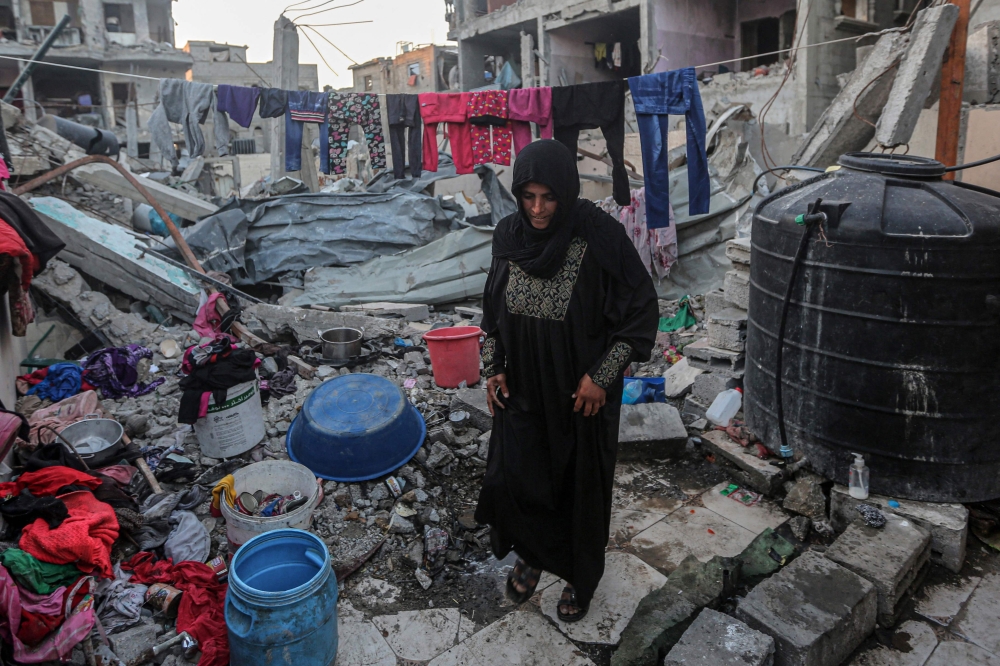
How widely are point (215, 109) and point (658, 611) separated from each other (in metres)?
7.01

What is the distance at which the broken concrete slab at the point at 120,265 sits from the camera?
7223mm

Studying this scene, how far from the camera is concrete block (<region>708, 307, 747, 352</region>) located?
4.71 meters

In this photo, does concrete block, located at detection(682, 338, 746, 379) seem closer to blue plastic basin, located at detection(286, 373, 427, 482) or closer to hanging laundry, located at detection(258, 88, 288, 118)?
blue plastic basin, located at detection(286, 373, 427, 482)

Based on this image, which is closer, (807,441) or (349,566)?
(349,566)

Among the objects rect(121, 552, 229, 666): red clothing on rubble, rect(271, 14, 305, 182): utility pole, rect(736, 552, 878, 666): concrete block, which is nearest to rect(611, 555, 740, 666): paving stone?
rect(736, 552, 878, 666): concrete block

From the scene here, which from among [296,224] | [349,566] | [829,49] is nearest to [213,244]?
[296,224]

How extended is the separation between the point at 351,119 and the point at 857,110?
508cm

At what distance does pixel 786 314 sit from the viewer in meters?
3.39

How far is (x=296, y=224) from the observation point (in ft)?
30.3

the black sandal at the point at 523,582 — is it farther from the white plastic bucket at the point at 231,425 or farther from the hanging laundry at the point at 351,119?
the hanging laundry at the point at 351,119

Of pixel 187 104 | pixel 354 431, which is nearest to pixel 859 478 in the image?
pixel 354 431

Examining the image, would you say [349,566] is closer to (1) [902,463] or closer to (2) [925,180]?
(1) [902,463]

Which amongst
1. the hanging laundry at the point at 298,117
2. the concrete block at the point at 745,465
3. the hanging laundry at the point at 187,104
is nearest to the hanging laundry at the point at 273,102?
the hanging laundry at the point at 298,117

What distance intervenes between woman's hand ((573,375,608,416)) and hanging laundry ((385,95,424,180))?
17.1 ft
